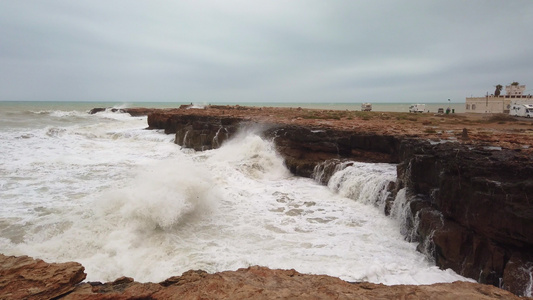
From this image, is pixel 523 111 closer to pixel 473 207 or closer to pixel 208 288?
pixel 473 207

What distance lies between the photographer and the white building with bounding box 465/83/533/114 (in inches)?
1225

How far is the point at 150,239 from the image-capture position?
7.69 meters

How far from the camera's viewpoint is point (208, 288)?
12.7ft

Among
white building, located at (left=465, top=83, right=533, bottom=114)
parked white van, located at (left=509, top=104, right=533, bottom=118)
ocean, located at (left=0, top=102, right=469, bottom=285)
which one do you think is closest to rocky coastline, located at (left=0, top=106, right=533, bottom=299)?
ocean, located at (left=0, top=102, right=469, bottom=285)

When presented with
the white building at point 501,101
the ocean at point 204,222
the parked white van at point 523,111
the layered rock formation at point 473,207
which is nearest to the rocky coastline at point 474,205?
the layered rock formation at point 473,207

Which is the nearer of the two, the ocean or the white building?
the ocean

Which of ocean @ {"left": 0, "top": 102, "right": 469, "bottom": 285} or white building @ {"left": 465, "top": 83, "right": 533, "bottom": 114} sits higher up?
white building @ {"left": 465, "top": 83, "right": 533, "bottom": 114}

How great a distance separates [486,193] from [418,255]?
210 centimetres

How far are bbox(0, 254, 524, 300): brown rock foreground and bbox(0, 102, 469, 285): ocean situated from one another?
214 cm

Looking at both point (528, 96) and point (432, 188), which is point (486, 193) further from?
point (528, 96)

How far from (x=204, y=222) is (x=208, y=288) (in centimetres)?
535

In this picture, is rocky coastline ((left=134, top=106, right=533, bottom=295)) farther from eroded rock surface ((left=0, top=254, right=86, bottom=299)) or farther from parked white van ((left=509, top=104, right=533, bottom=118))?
parked white van ((left=509, top=104, right=533, bottom=118))

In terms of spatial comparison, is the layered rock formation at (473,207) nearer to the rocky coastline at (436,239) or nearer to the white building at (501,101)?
the rocky coastline at (436,239)

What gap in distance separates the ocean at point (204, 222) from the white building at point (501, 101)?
28.0 meters
